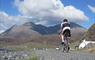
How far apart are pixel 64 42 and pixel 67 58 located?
9.14 m

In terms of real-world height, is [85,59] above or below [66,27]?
below

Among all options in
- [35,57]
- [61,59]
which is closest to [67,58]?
[61,59]

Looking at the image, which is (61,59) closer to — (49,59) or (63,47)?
(49,59)

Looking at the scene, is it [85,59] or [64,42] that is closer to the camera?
[85,59]

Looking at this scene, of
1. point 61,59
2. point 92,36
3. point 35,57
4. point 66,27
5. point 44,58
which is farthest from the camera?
point 92,36

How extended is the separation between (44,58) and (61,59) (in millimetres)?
1837

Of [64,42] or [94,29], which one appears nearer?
[64,42]

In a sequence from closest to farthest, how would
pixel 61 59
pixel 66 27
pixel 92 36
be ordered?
1. pixel 61 59
2. pixel 66 27
3. pixel 92 36

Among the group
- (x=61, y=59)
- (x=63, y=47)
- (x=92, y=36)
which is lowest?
(x=61, y=59)

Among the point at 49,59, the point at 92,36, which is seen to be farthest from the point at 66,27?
the point at 92,36

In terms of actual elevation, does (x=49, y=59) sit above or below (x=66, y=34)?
below

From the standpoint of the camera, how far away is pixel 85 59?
49.8ft

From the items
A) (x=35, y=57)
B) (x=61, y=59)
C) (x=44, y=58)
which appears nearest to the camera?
(x=61, y=59)

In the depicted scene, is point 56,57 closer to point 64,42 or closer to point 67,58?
point 67,58
